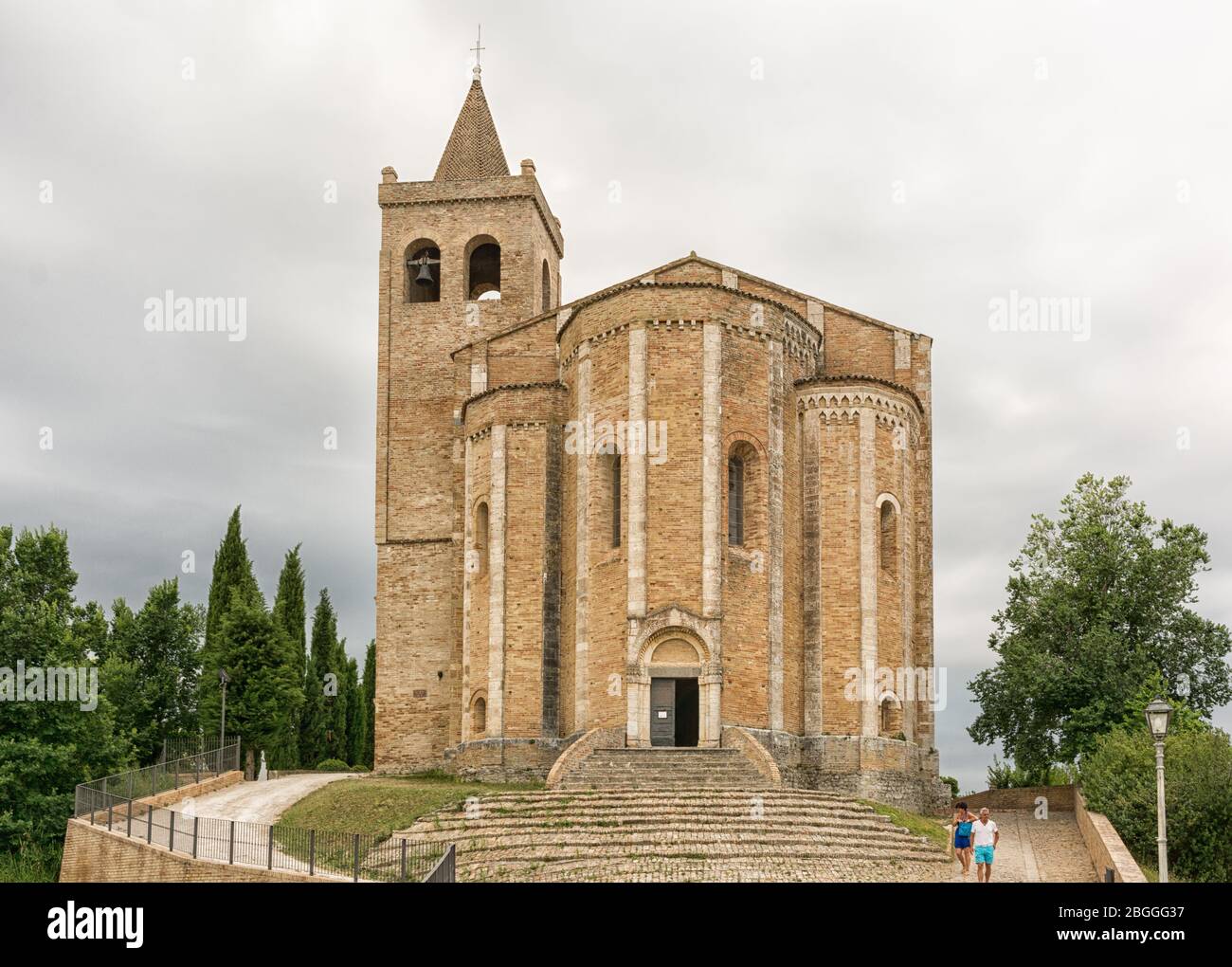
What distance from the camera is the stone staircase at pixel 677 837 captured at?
2372 centimetres

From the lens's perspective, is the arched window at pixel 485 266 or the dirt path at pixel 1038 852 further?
the arched window at pixel 485 266

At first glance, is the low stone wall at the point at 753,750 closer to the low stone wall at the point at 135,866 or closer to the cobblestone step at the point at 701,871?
the cobblestone step at the point at 701,871

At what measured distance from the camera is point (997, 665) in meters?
44.7

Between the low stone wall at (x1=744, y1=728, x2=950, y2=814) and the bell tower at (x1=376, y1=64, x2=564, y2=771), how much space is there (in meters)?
11.7

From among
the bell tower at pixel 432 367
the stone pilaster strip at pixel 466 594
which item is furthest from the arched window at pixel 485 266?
the stone pilaster strip at pixel 466 594

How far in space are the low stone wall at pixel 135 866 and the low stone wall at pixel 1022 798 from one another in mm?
22630

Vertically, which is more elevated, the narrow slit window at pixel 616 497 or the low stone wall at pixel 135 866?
the narrow slit window at pixel 616 497

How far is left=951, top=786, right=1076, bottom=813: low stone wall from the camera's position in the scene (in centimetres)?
4044

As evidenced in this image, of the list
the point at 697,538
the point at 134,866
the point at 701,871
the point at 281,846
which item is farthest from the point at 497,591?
the point at 701,871

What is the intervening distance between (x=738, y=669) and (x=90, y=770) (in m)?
19.9

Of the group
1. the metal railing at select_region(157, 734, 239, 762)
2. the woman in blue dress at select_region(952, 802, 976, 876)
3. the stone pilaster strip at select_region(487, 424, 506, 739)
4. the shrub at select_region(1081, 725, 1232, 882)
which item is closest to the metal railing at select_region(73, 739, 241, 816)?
the metal railing at select_region(157, 734, 239, 762)

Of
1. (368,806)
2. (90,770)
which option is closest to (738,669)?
(368,806)

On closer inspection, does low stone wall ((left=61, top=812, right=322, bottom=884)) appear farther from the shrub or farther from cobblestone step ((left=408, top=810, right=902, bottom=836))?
the shrub
